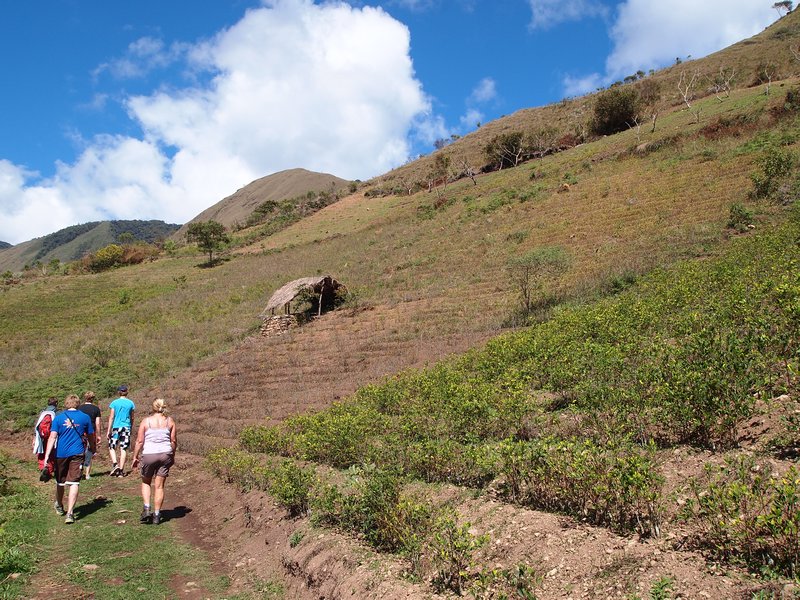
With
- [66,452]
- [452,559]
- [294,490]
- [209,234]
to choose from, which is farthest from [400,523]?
[209,234]

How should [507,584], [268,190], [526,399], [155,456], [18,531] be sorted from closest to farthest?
[507,584], [18,531], [526,399], [155,456], [268,190]

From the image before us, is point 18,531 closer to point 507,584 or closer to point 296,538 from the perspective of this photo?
point 296,538

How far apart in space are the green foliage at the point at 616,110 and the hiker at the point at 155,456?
5719cm

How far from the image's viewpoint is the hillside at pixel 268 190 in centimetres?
14425

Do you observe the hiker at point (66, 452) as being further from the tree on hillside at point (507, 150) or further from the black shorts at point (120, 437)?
the tree on hillside at point (507, 150)

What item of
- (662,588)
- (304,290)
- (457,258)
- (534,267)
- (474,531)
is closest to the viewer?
(662,588)

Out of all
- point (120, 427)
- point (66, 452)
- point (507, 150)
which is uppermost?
point (507, 150)

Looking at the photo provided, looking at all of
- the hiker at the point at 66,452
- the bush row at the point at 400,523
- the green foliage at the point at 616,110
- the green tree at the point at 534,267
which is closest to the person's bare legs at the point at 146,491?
the hiker at the point at 66,452

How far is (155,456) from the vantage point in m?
7.35

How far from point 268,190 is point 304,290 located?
461 ft

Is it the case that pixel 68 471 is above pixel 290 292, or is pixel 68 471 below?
below

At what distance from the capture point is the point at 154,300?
36719mm

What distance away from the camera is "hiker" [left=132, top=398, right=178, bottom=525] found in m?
7.36

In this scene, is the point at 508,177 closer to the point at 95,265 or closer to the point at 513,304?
the point at 513,304
